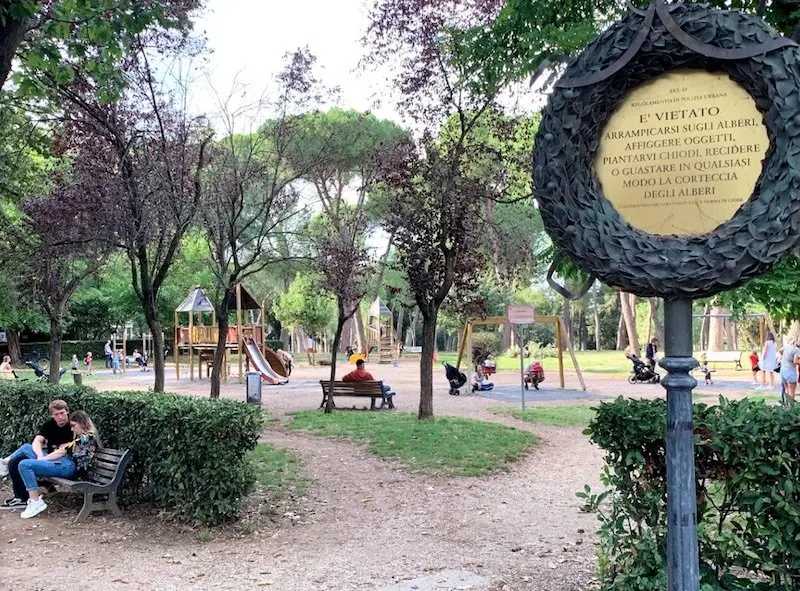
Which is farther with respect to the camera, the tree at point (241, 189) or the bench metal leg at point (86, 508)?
the tree at point (241, 189)

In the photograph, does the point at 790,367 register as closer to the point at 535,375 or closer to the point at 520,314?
the point at 520,314

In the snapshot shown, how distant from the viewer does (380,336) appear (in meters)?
41.4

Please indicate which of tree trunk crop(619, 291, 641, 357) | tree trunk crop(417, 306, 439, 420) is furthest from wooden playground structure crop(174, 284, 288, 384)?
tree trunk crop(619, 291, 641, 357)

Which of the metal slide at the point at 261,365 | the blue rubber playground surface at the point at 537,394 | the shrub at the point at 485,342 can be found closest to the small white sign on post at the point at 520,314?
the blue rubber playground surface at the point at 537,394

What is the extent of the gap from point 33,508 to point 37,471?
0.35 m

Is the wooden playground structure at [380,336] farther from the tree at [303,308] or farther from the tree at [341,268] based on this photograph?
the tree at [341,268]

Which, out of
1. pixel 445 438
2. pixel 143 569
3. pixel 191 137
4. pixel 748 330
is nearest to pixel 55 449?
pixel 143 569

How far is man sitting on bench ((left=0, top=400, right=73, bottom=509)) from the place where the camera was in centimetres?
709

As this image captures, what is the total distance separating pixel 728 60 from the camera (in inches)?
123

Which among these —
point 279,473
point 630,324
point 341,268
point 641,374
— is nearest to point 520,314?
point 341,268

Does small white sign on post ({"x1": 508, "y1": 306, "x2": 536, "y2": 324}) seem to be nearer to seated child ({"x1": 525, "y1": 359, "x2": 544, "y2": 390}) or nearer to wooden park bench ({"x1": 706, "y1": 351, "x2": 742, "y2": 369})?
seated child ({"x1": 525, "y1": 359, "x2": 544, "y2": 390})

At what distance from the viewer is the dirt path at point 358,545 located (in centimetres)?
504

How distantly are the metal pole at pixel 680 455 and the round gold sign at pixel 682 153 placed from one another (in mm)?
430

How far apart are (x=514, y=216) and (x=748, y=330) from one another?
12.0m
